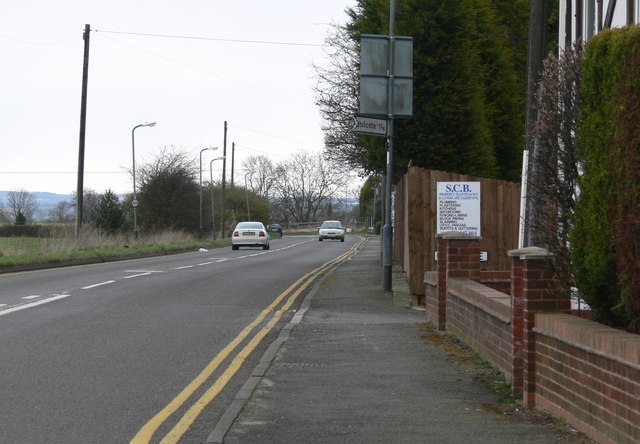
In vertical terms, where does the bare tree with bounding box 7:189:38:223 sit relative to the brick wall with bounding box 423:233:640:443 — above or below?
above

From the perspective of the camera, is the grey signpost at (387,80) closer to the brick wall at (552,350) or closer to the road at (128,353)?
the road at (128,353)

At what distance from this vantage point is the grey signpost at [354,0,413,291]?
1866 cm

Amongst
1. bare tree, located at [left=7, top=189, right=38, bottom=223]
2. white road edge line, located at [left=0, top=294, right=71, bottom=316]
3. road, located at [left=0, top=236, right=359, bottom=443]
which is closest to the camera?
road, located at [left=0, top=236, right=359, bottom=443]

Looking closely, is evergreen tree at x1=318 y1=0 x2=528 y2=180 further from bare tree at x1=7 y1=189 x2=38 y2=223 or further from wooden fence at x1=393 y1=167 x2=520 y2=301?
bare tree at x1=7 y1=189 x2=38 y2=223

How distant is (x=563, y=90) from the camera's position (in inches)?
346

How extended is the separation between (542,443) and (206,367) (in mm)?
4537

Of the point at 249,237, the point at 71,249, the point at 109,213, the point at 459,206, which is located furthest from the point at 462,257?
the point at 109,213

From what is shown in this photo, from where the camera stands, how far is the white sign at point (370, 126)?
1839 centimetres

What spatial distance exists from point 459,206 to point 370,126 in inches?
103

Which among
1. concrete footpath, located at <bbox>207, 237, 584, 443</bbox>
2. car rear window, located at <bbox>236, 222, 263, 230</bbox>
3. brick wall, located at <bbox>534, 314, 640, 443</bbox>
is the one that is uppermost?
car rear window, located at <bbox>236, 222, 263, 230</bbox>

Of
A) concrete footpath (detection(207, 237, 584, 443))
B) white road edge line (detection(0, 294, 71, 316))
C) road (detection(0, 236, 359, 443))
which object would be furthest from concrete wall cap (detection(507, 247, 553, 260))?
white road edge line (detection(0, 294, 71, 316))

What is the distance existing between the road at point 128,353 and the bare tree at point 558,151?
314 cm

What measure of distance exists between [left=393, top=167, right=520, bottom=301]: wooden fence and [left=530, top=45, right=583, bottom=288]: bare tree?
778 cm

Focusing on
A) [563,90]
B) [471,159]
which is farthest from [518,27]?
[563,90]
